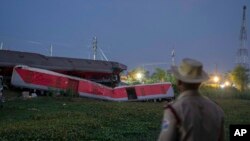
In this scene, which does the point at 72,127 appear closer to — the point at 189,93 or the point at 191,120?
the point at 189,93

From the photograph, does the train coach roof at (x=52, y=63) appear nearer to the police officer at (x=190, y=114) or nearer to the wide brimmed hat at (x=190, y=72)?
the wide brimmed hat at (x=190, y=72)

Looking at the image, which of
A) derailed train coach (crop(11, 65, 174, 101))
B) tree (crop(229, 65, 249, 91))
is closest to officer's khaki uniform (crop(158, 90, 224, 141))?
derailed train coach (crop(11, 65, 174, 101))

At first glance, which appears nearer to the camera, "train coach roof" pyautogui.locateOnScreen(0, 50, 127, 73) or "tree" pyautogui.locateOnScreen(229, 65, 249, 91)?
"train coach roof" pyautogui.locateOnScreen(0, 50, 127, 73)

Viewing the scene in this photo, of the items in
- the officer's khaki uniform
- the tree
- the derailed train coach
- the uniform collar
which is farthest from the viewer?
the tree

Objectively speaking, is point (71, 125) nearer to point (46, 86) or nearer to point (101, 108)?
point (101, 108)

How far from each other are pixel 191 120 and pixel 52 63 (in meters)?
47.0

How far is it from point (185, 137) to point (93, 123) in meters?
16.9

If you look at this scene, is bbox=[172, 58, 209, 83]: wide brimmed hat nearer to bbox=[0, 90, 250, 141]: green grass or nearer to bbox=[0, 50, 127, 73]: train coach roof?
→ bbox=[0, 90, 250, 141]: green grass

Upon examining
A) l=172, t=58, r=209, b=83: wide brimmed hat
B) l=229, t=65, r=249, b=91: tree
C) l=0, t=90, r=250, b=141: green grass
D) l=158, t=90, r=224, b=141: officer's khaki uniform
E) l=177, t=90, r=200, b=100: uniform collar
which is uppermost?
l=229, t=65, r=249, b=91: tree

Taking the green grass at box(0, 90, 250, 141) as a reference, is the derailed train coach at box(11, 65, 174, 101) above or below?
above

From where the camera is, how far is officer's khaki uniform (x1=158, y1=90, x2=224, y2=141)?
559 cm

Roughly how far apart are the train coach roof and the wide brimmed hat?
41.3 metres

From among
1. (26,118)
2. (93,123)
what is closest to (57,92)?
(26,118)

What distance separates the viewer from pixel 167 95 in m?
50.2
